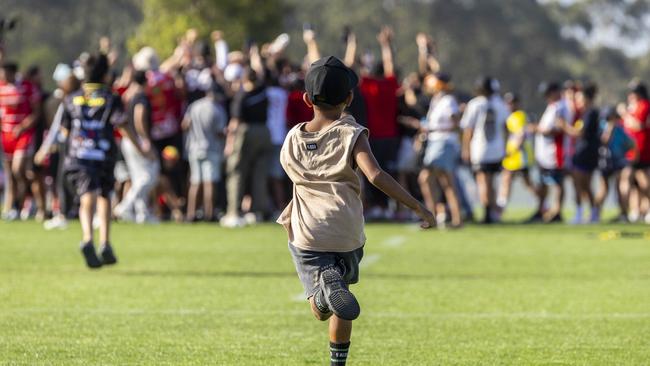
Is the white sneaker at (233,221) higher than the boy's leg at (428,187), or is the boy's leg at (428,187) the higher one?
the boy's leg at (428,187)

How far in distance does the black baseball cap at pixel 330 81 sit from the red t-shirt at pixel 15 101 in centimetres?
1586

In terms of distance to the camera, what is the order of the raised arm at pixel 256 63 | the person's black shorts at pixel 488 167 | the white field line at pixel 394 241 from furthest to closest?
the person's black shorts at pixel 488 167 → the raised arm at pixel 256 63 → the white field line at pixel 394 241

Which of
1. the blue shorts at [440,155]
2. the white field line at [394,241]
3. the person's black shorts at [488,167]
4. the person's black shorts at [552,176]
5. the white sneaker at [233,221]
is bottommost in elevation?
the white sneaker at [233,221]

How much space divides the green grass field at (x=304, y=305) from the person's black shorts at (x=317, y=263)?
1.08 meters

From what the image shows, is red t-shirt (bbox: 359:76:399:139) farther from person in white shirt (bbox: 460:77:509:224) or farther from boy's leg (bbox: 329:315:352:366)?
boy's leg (bbox: 329:315:352:366)

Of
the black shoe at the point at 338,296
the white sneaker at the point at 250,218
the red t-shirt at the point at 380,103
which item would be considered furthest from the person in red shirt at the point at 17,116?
the black shoe at the point at 338,296

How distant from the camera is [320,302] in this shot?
6.81 meters

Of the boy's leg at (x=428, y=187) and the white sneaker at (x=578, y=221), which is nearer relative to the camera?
the boy's leg at (x=428, y=187)

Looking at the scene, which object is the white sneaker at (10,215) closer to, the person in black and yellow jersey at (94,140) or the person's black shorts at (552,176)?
the person's black shorts at (552,176)

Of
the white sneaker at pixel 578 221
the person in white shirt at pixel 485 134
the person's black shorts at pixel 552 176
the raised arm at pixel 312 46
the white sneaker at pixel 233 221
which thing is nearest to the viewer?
the raised arm at pixel 312 46

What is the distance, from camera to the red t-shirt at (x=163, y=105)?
22062 millimetres

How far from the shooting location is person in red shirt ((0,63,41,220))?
22000mm

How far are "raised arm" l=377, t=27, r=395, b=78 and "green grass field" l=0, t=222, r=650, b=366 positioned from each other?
3.38 meters

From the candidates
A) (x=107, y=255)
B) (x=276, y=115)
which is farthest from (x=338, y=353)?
(x=276, y=115)
